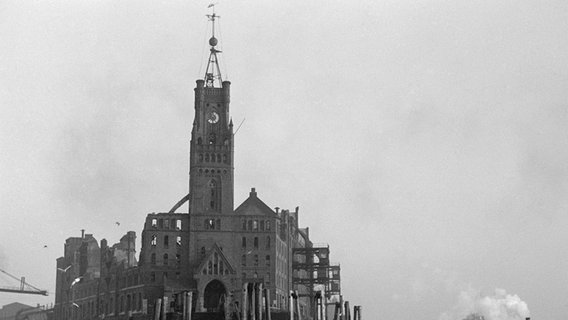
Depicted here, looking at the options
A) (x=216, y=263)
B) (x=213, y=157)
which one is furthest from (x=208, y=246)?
(x=213, y=157)

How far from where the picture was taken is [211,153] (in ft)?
409

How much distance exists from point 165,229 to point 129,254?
879 inches

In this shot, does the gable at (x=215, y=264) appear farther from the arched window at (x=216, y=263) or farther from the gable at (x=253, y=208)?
the gable at (x=253, y=208)

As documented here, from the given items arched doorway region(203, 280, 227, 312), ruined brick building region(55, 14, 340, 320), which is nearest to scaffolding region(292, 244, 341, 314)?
ruined brick building region(55, 14, 340, 320)

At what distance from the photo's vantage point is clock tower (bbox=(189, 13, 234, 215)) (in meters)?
123

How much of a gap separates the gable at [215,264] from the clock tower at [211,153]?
752 cm

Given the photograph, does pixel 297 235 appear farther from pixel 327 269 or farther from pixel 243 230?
pixel 243 230

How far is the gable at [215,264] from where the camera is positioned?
116 m

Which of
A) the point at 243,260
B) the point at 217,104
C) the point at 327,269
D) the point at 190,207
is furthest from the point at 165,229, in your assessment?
the point at 327,269

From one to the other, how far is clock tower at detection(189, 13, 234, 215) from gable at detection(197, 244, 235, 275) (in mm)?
7525

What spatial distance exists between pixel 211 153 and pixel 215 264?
17.9 meters

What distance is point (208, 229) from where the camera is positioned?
121m

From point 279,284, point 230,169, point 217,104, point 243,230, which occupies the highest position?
point 217,104

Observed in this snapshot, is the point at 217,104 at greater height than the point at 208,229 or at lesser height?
greater
